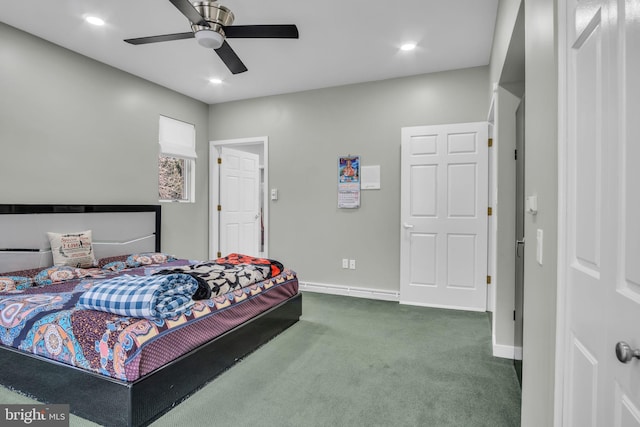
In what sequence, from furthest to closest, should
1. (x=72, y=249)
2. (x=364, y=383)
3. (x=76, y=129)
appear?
(x=76, y=129) < (x=72, y=249) < (x=364, y=383)

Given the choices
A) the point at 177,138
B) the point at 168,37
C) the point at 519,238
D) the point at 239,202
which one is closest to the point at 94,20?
the point at 168,37

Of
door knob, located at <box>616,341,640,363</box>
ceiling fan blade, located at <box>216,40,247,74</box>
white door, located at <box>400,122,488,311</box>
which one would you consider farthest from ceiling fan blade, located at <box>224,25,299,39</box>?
door knob, located at <box>616,341,640,363</box>

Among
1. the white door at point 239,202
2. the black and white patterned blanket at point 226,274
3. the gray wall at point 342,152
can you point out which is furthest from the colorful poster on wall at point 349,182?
the white door at point 239,202

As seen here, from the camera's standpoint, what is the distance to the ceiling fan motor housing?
2215 millimetres

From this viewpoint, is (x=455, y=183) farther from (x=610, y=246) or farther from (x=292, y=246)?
(x=610, y=246)

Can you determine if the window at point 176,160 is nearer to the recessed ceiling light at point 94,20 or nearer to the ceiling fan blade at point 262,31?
the recessed ceiling light at point 94,20

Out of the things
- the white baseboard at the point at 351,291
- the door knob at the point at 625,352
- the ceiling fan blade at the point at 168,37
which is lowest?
the white baseboard at the point at 351,291

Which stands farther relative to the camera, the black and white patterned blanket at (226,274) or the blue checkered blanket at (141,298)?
the black and white patterned blanket at (226,274)

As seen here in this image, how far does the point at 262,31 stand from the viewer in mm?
2369

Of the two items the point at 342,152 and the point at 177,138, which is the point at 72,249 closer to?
the point at 177,138

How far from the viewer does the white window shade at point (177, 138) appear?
4.53 meters

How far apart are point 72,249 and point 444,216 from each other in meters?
3.80

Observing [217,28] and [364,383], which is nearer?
[364,383]

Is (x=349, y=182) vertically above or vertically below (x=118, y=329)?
above
